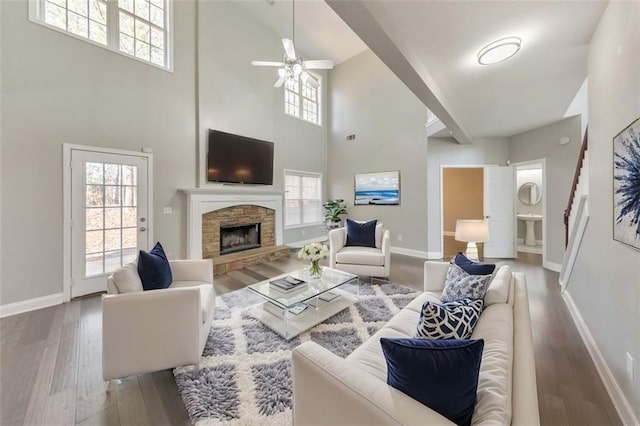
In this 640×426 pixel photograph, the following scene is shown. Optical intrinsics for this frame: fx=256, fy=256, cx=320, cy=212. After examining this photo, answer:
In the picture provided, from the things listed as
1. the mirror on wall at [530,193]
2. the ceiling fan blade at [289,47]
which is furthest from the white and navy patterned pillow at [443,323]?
the mirror on wall at [530,193]

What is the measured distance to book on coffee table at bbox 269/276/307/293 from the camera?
2.56m

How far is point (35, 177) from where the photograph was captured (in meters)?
3.01

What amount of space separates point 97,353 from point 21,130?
8.95 ft

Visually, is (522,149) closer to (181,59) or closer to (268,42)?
(268,42)

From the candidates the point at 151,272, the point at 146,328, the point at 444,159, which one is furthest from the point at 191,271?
the point at 444,159

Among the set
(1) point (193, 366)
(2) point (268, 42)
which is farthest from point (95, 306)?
(2) point (268, 42)

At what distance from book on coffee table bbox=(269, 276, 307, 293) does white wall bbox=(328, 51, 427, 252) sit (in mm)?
3674

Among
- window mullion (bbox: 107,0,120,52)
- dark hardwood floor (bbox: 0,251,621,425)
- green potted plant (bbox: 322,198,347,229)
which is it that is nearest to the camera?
dark hardwood floor (bbox: 0,251,621,425)

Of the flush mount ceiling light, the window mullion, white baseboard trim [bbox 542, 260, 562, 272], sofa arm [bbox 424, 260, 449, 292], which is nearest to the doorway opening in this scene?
white baseboard trim [bbox 542, 260, 562, 272]

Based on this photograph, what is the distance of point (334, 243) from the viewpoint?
13.0ft

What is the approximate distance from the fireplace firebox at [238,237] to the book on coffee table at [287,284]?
2595mm

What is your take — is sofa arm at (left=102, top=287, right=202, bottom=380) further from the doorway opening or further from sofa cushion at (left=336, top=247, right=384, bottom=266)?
the doorway opening

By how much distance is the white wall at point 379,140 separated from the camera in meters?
5.51

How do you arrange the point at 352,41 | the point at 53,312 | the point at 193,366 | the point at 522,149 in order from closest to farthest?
the point at 193,366 < the point at 53,312 < the point at 522,149 < the point at 352,41
